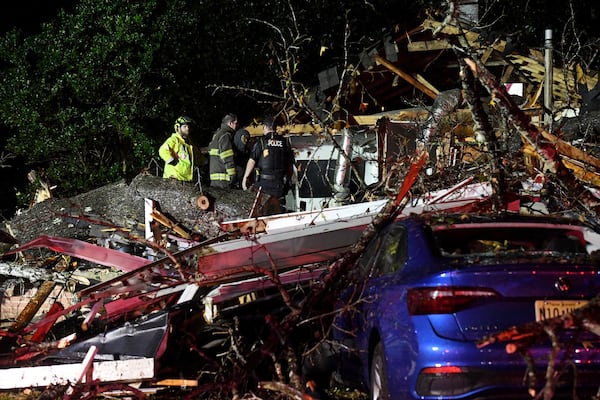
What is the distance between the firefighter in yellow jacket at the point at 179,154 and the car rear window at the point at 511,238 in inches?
275

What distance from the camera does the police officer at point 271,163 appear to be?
12.1 meters

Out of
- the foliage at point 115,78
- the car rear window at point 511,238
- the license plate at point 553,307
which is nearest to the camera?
the license plate at point 553,307

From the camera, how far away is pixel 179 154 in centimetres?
1220

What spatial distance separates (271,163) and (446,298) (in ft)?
25.3

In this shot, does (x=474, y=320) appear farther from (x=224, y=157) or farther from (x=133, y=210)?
(x=224, y=157)

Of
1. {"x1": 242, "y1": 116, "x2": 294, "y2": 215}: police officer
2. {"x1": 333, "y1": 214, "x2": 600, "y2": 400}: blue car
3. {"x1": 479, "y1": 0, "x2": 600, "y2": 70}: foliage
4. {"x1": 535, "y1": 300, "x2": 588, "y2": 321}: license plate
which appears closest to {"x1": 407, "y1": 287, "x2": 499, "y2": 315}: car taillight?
{"x1": 333, "y1": 214, "x2": 600, "y2": 400}: blue car

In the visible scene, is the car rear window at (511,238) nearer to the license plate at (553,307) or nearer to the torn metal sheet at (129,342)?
the license plate at (553,307)

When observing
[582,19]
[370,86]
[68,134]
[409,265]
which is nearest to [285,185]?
[370,86]

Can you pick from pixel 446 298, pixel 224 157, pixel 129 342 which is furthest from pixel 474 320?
pixel 224 157

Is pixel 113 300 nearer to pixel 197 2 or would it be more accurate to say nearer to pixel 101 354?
pixel 101 354

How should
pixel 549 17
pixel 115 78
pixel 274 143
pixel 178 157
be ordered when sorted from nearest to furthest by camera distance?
pixel 274 143
pixel 178 157
pixel 115 78
pixel 549 17

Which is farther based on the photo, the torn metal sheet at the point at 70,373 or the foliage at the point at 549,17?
the foliage at the point at 549,17

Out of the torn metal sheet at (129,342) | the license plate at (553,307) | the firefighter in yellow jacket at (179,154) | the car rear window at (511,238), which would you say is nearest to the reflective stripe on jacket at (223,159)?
the firefighter in yellow jacket at (179,154)

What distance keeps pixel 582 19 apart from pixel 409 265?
17566 mm
